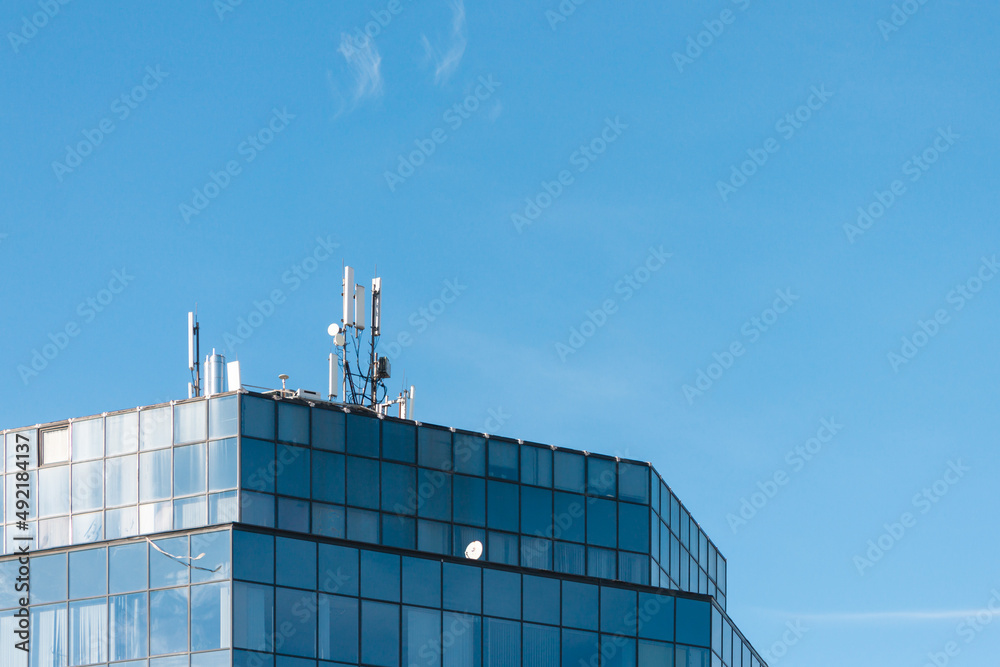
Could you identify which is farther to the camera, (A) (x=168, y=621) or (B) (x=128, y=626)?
(B) (x=128, y=626)

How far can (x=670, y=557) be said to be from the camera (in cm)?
7500

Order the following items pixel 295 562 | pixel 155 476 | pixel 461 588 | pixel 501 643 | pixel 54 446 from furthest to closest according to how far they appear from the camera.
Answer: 1. pixel 54 446
2. pixel 501 643
3. pixel 461 588
4. pixel 155 476
5. pixel 295 562

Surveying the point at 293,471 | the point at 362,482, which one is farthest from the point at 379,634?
the point at 293,471

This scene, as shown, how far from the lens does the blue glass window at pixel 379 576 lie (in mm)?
64062

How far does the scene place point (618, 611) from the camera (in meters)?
68.8

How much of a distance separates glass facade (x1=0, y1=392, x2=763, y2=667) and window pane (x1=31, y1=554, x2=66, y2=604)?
2.7 inches

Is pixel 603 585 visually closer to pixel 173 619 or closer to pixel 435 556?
pixel 435 556

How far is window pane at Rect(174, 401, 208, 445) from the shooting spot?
65.0m

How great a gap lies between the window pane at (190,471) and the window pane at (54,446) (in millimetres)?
5073

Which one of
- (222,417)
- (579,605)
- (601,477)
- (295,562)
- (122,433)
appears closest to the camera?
(295,562)

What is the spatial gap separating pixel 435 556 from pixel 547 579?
4.60m

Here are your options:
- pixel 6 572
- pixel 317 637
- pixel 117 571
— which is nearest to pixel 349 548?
pixel 317 637

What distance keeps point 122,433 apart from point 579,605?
1745 centimetres

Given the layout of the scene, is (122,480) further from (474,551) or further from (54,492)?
(474,551)
